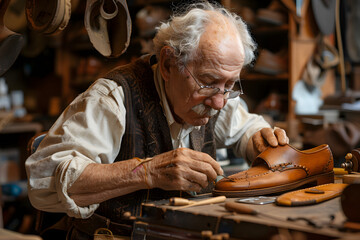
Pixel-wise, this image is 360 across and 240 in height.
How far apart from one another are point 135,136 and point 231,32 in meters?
0.56

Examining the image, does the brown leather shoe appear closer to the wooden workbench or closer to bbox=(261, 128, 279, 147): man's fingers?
bbox=(261, 128, 279, 147): man's fingers

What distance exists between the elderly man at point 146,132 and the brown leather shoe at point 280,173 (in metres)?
0.08

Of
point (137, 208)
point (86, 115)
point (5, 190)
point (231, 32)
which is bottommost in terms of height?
point (5, 190)

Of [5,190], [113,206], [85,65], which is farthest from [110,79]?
[85,65]

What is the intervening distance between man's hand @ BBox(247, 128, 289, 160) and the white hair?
1.04ft

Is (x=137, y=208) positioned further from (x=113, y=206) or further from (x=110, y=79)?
(x=110, y=79)

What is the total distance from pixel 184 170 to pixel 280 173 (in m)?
0.36

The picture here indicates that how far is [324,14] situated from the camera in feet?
14.4

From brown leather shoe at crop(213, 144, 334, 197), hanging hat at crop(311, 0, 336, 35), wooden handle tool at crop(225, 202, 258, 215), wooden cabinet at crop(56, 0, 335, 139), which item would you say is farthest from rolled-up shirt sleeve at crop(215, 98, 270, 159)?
hanging hat at crop(311, 0, 336, 35)

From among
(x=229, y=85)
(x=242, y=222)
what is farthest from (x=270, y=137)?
(x=242, y=222)

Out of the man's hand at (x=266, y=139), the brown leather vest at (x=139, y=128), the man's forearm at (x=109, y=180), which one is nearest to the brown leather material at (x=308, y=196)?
the man's hand at (x=266, y=139)

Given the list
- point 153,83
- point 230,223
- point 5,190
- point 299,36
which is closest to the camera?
point 230,223

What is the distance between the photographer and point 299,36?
176 inches

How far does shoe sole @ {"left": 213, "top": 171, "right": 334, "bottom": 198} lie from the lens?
148 centimetres
